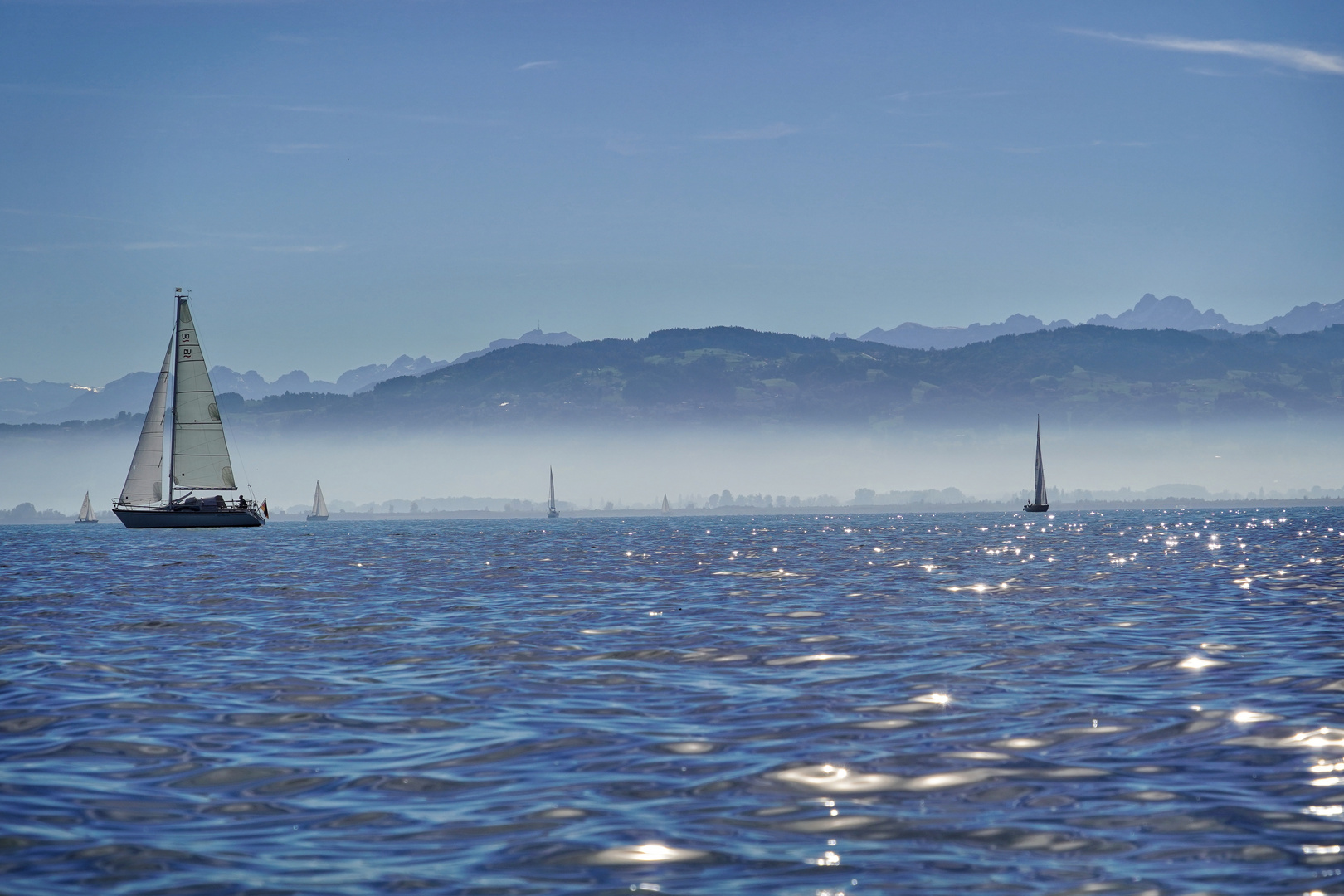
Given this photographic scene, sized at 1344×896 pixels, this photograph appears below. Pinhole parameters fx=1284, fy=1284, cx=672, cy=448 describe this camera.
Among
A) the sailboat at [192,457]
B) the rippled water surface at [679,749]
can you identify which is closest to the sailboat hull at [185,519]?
the sailboat at [192,457]

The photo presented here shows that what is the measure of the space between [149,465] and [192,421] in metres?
10.3

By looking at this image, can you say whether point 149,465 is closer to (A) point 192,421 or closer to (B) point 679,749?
(A) point 192,421

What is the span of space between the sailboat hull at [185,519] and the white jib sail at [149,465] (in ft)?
7.37

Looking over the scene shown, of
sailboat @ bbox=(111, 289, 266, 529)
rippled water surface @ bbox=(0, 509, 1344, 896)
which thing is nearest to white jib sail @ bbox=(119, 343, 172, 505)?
sailboat @ bbox=(111, 289, 266, 529)

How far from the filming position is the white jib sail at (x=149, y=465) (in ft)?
448

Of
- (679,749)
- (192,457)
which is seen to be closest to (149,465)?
(192,457)

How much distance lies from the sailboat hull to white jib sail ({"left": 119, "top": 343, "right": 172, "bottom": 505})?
7.37 ft

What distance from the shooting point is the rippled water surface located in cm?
1054

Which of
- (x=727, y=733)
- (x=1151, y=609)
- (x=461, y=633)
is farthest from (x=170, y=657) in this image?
(x=1151, y=609)

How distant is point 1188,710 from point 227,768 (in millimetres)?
12328

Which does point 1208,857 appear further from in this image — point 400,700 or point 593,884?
point 400,700

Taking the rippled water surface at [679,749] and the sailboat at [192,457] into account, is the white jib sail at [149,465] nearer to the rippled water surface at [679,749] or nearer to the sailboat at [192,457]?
the sailboat at [192,457]

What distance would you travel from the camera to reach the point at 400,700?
62.5 feet

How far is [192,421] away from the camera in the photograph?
5172 inches
